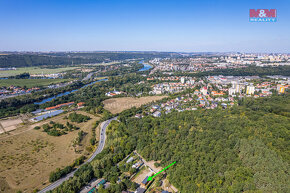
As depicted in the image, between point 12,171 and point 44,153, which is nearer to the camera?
point 12,171

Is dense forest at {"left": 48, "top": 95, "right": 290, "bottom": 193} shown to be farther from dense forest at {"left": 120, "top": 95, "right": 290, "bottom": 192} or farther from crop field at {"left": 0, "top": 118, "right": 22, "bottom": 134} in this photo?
crop field at {"left": 0, "top": 118, "right": 22, "bottom": 134}

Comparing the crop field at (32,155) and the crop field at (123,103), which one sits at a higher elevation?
the crop field at (123,103)

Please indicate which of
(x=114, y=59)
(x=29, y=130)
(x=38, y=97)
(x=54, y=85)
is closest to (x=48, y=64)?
(x=114, y=59)

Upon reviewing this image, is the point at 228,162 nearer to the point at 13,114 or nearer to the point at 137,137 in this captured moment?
the point at 137,137

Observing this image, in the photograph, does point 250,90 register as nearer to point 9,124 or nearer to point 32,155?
point 32,155

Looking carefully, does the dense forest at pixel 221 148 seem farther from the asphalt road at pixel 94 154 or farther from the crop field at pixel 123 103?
the crop field at pixel 123 103

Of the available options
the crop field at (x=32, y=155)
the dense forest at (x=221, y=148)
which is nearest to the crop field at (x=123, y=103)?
the crop field at (x=32, y=155)
